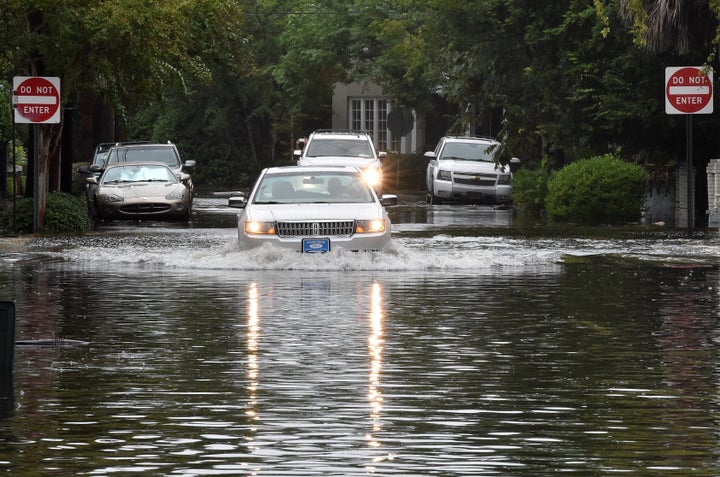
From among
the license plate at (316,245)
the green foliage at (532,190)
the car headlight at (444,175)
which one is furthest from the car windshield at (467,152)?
the license plate at (316,245)

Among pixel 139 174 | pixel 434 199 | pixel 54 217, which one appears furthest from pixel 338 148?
pixel 54 217

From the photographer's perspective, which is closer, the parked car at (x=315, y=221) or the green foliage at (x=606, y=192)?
the parked car at (x=315, y=221)

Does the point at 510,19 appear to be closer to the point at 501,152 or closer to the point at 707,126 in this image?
the point at 501,152

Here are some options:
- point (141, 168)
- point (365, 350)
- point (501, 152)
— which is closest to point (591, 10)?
point (501, 152)

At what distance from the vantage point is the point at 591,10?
38719mm

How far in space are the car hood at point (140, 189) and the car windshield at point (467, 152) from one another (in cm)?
1136

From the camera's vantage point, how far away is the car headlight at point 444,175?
47.2 meters

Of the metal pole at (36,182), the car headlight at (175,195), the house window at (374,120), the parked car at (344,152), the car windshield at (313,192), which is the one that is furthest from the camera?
the house window at (374,120)

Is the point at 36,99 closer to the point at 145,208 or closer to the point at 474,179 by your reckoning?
the point at 145,208

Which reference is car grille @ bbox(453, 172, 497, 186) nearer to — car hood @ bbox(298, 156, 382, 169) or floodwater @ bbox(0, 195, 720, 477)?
car hood @ bbox(298, 156, 382, 169)

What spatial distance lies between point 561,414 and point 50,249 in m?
17.6

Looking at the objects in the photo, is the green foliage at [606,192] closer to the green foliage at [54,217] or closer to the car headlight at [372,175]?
the car headlight at [372,175]

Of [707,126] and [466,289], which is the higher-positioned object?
[707,126]

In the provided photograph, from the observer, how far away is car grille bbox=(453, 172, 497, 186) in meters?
46.9
